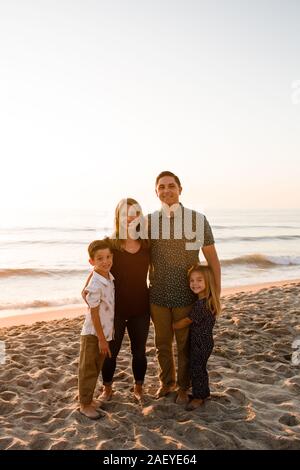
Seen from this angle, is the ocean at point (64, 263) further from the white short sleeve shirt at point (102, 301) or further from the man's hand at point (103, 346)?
the man's hand at point (103, 346)

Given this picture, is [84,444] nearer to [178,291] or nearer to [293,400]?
[178,291]

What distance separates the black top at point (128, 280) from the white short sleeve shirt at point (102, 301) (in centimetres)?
6

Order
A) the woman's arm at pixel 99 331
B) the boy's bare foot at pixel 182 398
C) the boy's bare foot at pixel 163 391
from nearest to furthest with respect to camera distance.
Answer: the woman's arm at pixel 99 331 < the boy's bare foot at pixel 182 398 < the boy's bare foot at pixel 163 391

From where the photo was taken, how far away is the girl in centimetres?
359

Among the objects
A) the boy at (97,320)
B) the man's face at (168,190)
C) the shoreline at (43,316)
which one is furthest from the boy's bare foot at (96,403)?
the shoreline at (43,316)

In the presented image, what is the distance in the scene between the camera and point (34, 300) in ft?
34.2

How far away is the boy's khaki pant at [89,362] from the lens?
3.53 metres

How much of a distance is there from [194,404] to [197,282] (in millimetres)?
1162

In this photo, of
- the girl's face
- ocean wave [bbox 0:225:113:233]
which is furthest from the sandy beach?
ocean wave [bbox 0:225:113:233]

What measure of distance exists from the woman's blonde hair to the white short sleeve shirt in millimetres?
293

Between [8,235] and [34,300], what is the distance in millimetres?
21300

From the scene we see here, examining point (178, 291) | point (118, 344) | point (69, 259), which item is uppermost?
point (178, 291)

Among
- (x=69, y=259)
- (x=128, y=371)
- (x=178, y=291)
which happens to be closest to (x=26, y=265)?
(x=69, y=259)
